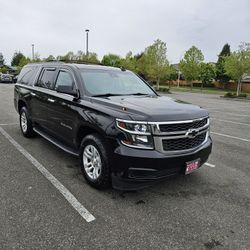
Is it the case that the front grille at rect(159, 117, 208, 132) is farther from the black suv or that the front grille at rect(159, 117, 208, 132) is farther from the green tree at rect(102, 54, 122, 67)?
the green tree at rect(102, 54, 122, 67)

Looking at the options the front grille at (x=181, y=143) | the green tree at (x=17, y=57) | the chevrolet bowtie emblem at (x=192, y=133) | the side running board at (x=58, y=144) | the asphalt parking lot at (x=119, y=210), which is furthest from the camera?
the green tree at (x=17, y=57)

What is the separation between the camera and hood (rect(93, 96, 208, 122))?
11.0 ft

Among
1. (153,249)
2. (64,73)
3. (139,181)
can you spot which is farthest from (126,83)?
(153,249)

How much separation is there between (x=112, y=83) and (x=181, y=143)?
74.2 inches

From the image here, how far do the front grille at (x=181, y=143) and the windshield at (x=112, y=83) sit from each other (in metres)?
1.48

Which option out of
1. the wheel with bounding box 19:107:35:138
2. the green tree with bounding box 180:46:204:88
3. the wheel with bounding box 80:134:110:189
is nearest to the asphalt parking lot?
the wheel with bounding box 80:134:110:189

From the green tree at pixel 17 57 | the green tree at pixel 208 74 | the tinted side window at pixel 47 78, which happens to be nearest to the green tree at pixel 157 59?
the green tree at pixel 208 74

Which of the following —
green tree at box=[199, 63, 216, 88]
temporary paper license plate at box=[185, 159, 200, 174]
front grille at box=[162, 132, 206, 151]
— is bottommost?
temporary paper license plate at box=[185, 159, 200, 174]

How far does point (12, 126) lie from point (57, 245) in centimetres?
606

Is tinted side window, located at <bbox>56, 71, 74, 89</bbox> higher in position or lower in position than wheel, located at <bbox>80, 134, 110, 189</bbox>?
higher

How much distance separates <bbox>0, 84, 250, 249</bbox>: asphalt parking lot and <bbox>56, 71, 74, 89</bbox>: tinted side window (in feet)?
4.77

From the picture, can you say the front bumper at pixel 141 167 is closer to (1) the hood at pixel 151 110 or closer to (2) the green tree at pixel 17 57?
(1) the hood at pixel 151 110

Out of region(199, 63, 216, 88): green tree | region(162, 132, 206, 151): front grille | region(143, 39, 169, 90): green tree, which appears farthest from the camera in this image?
region(199, 63, 216, 88): green tree

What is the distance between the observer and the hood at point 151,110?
3.37 m
